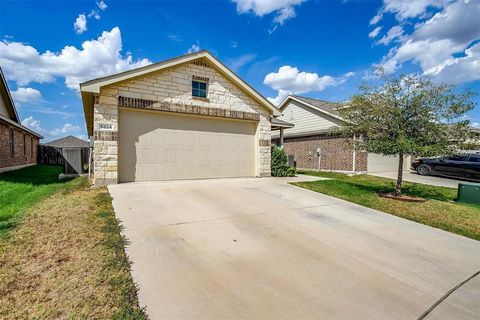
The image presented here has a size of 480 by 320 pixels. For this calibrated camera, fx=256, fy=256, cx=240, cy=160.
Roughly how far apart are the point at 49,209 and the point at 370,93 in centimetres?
950

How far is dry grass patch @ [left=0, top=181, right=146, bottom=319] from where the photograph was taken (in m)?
2.36

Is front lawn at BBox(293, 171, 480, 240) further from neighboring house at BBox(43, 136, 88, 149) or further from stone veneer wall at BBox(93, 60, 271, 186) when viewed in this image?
neighboring house at BBox(43, 136, 88, 149)

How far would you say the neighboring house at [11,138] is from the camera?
13252 mm

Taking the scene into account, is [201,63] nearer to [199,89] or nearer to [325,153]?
[199,89]

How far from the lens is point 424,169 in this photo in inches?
643

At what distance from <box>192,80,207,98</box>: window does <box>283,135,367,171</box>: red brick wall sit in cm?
800

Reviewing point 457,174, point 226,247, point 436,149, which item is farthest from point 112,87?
point 457,174

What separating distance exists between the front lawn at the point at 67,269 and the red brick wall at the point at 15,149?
11.1m

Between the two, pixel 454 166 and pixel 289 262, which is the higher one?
pixel 454 166

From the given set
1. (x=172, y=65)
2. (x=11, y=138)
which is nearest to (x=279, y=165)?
(x=172, y=65)

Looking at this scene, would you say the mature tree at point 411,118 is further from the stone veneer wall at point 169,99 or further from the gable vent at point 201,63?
the gable vent at point 201,63

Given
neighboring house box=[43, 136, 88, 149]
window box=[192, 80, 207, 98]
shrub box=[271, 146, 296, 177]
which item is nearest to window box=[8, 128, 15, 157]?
window box=[192, 80, 207, 98]

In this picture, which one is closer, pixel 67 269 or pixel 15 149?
pixel 67 269

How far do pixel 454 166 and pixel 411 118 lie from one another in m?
10.3
